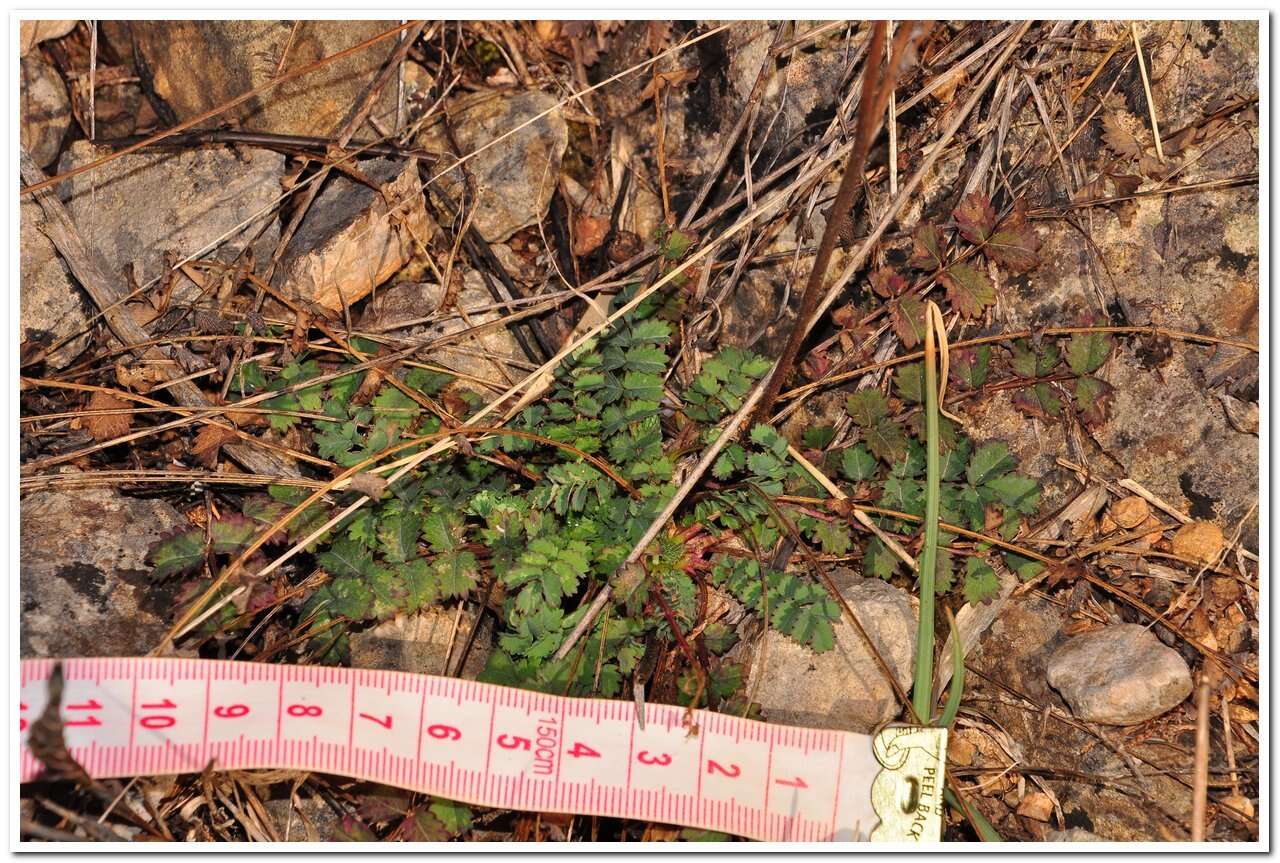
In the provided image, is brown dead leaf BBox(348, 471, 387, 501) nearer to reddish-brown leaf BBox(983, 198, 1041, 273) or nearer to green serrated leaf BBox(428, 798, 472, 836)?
green serrated leaf BBox(428, 798, 472, 836)

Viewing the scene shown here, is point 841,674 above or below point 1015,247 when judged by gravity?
below

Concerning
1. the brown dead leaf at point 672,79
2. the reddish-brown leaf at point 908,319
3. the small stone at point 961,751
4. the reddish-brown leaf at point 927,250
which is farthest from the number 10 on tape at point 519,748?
the brown dead leaf at point 672,79

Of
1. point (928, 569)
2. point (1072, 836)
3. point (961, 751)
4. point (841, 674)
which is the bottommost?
point (1072, 836)

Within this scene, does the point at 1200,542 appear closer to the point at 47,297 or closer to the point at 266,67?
the point at 266,67

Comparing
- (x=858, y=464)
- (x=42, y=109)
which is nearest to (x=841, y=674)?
(x=858, y=464)

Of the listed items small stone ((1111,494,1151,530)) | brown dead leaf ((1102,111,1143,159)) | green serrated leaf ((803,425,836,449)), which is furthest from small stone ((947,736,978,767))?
brown dead leaf ((1102,111,1143,159))

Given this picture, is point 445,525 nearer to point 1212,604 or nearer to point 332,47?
point 332,47
